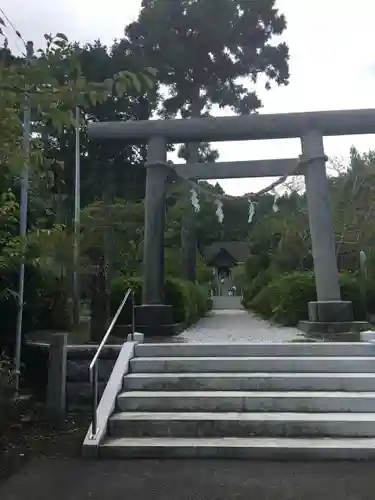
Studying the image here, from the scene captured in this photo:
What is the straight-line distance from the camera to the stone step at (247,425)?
14.4 ft

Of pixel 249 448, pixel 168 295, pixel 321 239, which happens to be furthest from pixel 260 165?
pixel 249 448

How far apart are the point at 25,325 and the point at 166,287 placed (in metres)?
3.00

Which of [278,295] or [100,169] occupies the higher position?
[100,169]

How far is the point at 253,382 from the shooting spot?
5.18 meters

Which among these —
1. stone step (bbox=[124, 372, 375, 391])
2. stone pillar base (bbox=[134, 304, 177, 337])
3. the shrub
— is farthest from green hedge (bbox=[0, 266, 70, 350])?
the shrub

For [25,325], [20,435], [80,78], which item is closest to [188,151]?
[25,325]

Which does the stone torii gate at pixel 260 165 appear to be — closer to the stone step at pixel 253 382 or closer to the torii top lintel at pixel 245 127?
the torii top lintel at pixel 245 127

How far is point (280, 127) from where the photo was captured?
28.4 ft

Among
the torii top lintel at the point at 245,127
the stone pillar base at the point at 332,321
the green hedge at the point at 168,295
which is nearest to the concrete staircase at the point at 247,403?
the stone pillar base at the point at 332,321

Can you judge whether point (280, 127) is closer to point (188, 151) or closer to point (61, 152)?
point (188, 151)

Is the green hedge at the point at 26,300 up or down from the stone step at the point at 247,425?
up

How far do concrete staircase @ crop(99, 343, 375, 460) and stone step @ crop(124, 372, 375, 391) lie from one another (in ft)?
0.03

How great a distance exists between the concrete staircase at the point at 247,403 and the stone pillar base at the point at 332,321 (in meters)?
2.12

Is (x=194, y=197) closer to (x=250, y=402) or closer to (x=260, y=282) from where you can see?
(x=250, y=402)
